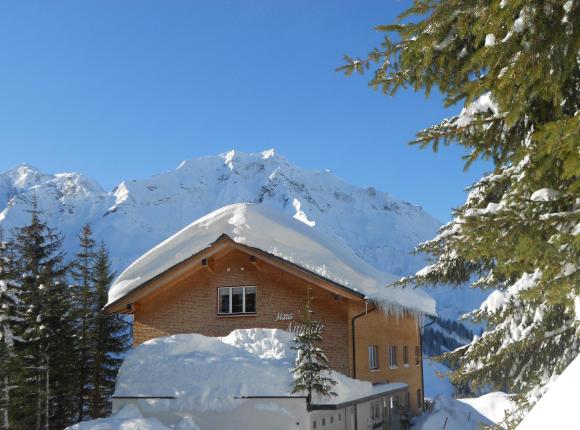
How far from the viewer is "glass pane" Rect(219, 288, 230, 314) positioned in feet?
68.8

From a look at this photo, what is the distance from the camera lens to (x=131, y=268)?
2253 centimetres

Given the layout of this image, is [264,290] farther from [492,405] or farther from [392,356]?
[492,405]

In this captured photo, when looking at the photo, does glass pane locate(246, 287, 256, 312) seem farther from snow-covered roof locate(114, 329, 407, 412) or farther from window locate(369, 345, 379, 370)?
window locate(369, 345, 379, 370)

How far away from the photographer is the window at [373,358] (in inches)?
834

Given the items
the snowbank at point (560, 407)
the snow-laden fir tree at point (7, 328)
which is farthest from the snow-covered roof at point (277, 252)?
the snowbank at point (560, 407)

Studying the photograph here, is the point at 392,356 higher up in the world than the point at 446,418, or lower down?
higher up

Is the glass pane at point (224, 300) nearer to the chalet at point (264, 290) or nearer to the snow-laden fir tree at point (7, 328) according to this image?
the chalet at point (264, 290)

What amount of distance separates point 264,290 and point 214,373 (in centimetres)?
446

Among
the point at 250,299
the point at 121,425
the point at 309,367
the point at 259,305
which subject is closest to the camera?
the point at 121,425

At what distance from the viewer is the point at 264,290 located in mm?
20328

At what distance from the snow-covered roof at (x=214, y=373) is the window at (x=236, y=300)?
7.52ft

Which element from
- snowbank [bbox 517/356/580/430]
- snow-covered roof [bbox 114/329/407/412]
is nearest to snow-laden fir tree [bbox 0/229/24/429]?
snow-covered roof [bbox 114/329/407/412]

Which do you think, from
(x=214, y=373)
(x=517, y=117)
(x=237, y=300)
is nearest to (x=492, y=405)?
(x=237, y=300)

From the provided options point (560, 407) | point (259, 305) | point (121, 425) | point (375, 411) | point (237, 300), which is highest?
point (237, 300)
